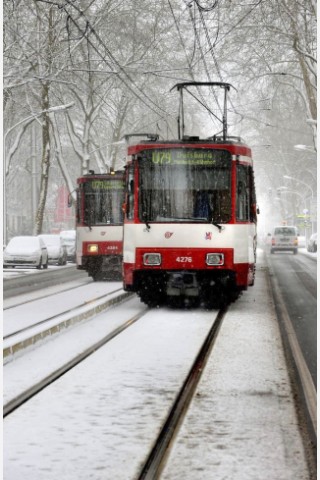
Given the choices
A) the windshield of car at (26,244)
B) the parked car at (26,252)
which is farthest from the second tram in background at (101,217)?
the windshield of car at (26,244)

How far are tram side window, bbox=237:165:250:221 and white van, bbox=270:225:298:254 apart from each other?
45449mm

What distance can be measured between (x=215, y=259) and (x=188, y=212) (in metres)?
0.93

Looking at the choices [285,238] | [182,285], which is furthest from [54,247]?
[182,285]

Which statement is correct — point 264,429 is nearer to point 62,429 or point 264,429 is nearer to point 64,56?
point 62,429

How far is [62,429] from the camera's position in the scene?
7.41m

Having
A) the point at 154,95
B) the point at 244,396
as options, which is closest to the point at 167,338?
the point at 244,396

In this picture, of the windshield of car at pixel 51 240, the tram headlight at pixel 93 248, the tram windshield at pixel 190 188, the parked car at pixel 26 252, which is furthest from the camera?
the windshield of car at pixel 51 240

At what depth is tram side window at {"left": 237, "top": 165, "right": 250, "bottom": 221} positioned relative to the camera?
17.3m

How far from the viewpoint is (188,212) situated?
56.2ft

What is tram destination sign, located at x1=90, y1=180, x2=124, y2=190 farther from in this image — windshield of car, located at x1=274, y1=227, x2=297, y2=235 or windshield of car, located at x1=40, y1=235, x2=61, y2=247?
windshield of car, located at x1=274, y1=227, x2=297, y2=235

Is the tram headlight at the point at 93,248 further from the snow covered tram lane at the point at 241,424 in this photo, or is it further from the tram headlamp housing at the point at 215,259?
the snow covered tram lane at the point at 241,424

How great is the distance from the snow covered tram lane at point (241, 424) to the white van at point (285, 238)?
50.3 meters

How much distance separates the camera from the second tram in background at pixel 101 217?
2689 cm

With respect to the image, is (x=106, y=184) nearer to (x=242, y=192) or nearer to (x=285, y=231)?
(x=242, y=192)
